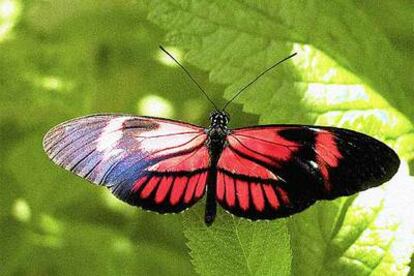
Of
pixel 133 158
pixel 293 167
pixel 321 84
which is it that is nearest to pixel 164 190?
pixel 133 158

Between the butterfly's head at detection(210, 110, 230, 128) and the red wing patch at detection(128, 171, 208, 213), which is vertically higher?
the butterfly's head at detection(210, 110, 230, 128)

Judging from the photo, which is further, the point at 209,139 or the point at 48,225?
the point at 48,225

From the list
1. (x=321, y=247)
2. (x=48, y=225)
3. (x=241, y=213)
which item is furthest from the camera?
(x=48, y=225)


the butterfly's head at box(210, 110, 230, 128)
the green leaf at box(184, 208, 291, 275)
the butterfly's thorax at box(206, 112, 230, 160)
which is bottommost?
the green leaf at box(184, 208, 291, 275)

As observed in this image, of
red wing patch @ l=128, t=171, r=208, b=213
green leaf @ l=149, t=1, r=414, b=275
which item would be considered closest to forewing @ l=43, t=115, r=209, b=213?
red wing patch @ l=128, t=171, r=208, b=213

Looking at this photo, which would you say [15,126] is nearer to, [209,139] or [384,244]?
[209,139]

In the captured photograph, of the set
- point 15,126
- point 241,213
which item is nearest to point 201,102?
point 15,126

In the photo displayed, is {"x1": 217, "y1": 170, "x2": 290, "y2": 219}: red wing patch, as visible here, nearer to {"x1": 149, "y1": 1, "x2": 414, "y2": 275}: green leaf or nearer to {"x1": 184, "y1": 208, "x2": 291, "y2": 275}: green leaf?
{"x1": 184, "y1": 208, "x2": 291, "y2": 275}: green leaf
